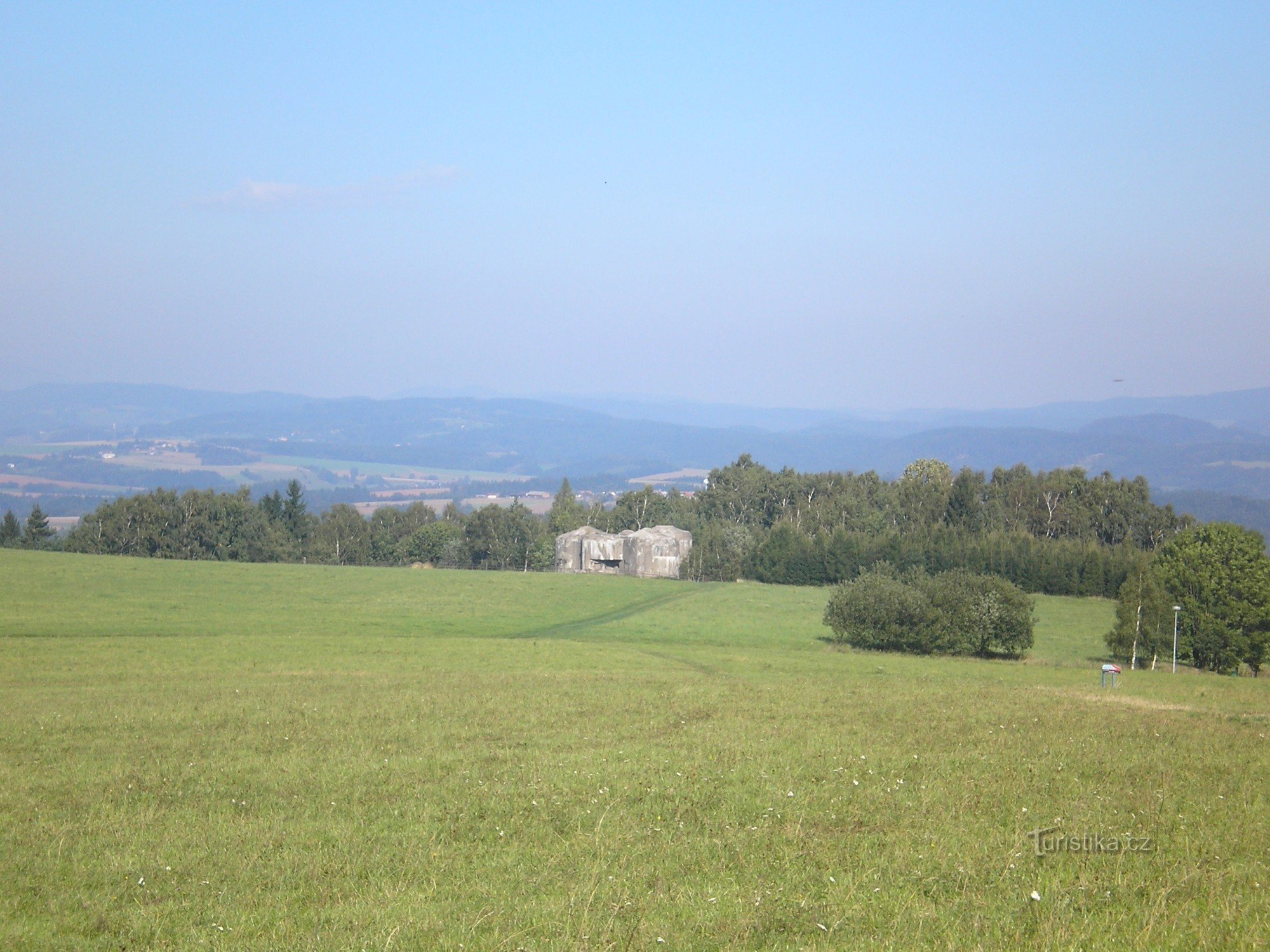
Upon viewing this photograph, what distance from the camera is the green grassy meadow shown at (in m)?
9.98

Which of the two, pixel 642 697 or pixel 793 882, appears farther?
pixel 642 697

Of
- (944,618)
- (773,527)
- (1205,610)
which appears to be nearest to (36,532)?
(773,527)

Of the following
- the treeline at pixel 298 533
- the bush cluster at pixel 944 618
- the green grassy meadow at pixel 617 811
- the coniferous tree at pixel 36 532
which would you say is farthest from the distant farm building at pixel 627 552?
the green grassy meadow at pixel 617 811

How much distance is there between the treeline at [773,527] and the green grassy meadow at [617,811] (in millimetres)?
73374

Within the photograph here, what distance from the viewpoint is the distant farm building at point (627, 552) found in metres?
117

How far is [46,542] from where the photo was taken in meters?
116

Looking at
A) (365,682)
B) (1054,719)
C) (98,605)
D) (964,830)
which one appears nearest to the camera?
(964,830)

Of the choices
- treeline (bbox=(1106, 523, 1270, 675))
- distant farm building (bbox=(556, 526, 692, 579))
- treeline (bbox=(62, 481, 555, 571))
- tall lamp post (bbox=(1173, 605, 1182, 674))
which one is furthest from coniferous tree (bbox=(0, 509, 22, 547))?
tall lamp post (bbox=(1173, 605, 1182, 674))

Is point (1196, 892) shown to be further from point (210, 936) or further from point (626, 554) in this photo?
point (626, 554)

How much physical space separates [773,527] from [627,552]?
722 inches

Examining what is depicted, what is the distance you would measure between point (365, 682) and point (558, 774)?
51.0 ft

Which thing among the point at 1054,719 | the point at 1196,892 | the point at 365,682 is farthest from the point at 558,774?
the point at 365,682

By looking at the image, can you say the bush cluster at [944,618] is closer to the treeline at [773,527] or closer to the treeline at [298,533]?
the treeline at [773,527]

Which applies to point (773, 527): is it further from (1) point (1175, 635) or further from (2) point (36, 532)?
(2) point (36, 532)
